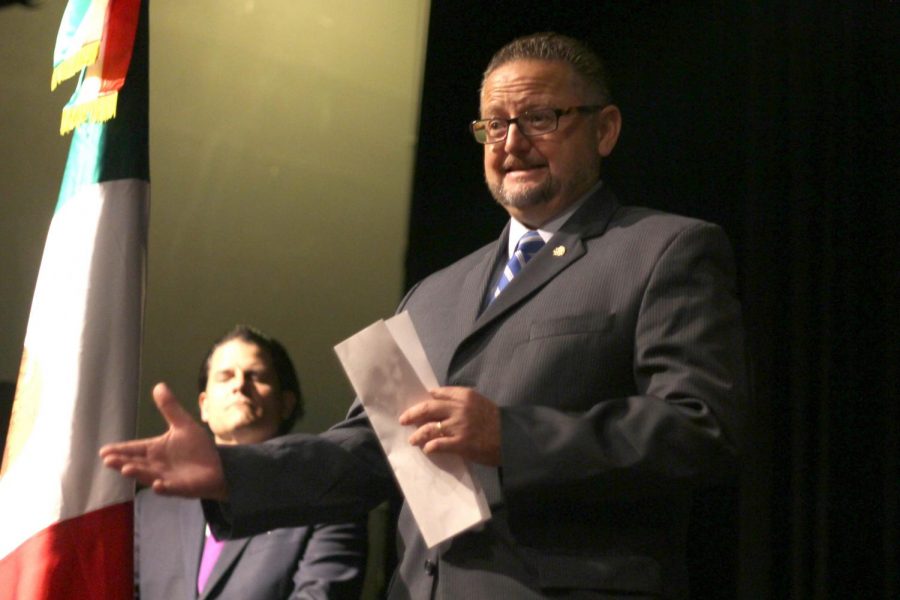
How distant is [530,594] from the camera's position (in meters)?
1.41

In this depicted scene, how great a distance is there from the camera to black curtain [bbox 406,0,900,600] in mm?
2510

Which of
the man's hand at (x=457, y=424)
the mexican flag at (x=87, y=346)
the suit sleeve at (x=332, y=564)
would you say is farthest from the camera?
the suit sleeve at (x=332, y=564)

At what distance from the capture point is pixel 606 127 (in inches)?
76.2

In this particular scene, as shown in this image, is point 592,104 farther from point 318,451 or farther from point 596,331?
point 318,451

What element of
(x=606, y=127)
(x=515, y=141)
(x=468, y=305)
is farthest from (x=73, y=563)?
(x=606, y=127)

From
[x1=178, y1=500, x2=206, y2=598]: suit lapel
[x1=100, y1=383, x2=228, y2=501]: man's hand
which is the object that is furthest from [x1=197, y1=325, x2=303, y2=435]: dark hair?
[x1=100, y1=383, x2=228, y2=501]: man's hand

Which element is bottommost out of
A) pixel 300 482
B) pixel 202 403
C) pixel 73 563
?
pixel 73 563

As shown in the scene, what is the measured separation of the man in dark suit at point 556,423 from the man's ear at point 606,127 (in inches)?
5.2

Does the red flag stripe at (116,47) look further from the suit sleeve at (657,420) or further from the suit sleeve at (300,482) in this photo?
the suit sleeve at (657,420)

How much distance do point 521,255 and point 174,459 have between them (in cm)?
64

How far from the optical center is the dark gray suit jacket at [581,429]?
1.36 meters

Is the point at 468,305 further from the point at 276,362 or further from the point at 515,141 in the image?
the point at 276,362

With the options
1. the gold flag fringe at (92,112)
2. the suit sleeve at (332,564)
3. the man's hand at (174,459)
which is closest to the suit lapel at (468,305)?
A: the man's hand at (174,459)

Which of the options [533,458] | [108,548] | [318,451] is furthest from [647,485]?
[108,548]
